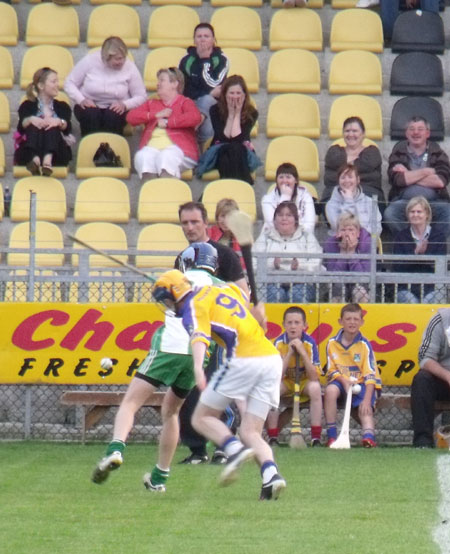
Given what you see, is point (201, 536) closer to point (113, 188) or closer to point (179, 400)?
point (179, 400)

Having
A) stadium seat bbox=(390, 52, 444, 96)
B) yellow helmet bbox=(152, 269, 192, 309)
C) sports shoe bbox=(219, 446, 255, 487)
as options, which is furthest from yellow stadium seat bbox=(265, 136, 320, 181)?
sports shoe bbox=(219, 446, 255, 487)

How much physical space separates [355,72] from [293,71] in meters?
0.75

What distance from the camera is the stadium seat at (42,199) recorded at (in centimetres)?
1525

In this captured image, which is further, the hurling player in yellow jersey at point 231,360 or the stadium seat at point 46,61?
the stadium seat at point 46,61

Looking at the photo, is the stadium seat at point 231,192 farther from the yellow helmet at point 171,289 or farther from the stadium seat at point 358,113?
the yellow helmet at point 171,289

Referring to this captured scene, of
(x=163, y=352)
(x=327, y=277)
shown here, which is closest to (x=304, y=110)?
(x=327, y=277)

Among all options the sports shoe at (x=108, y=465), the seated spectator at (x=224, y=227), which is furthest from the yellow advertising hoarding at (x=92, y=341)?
the sports shoe at (x=108, y=465)

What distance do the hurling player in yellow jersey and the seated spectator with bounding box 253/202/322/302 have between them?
4.93 metres

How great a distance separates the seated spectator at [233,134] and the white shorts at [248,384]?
6921 mm

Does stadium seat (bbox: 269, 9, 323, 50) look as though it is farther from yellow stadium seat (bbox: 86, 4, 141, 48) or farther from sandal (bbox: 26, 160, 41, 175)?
sandal (bbox: 26, 160, 41, 175)

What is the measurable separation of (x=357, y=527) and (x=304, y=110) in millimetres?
9888

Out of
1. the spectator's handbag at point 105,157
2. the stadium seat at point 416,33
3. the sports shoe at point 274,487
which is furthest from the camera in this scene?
the stadium seat at point 416,33

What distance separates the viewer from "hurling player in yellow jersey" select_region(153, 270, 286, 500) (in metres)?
8.42

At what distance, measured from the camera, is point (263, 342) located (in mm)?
8656
